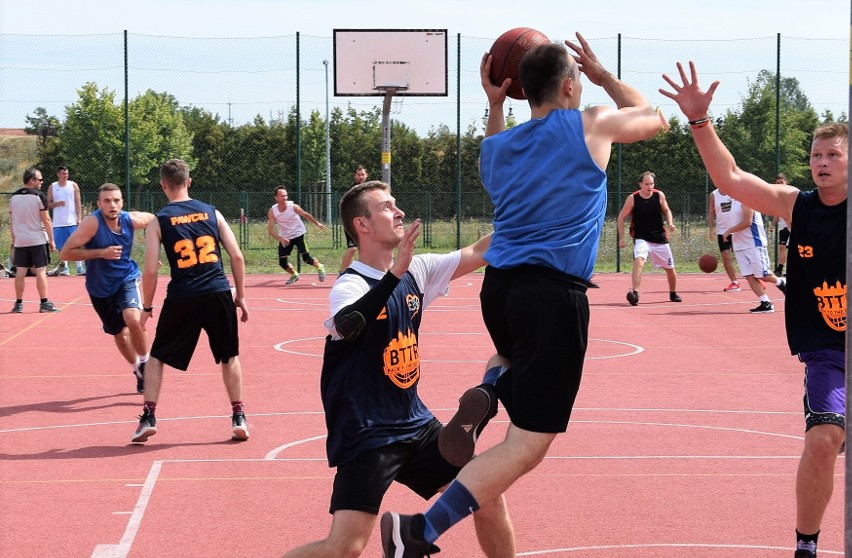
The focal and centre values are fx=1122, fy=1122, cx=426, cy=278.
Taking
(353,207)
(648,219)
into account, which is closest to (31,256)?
(648,219)

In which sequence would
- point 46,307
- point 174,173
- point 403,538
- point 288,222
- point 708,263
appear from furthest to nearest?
1. point 288,222
2. point 708,263
3. point 46,307
4. point 174,173
5. point 403,538

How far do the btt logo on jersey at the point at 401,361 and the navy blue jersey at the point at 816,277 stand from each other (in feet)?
5.13

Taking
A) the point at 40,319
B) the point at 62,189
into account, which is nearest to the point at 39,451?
the point at 40,319

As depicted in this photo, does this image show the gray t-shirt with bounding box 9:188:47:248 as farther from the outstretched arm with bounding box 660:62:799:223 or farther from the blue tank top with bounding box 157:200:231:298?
the outstretched arm with bounding box 660:62:799:223

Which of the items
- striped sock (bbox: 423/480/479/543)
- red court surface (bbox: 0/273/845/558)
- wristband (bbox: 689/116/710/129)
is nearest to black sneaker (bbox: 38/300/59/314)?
red court surface (bbox: 0/273/845/558)

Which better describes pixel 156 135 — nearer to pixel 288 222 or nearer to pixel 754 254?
pixel 288 222

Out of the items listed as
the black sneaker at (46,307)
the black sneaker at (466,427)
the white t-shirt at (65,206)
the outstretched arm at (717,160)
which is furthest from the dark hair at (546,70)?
the white t-shirt at (65,206)

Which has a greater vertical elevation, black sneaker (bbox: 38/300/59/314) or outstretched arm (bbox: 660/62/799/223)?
outstretched arm (bbox: 660/62/799/223)

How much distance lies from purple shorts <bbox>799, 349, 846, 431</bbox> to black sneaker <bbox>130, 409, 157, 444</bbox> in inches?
167

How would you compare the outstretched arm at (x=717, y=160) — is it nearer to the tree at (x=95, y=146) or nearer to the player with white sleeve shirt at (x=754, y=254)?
the player with white sleeve shirt at (x=754, y=254)

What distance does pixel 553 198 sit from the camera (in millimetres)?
3908

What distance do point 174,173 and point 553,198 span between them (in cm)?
432

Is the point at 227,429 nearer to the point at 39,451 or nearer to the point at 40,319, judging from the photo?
the point at 39,451

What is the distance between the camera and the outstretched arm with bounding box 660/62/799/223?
426 centimetres
